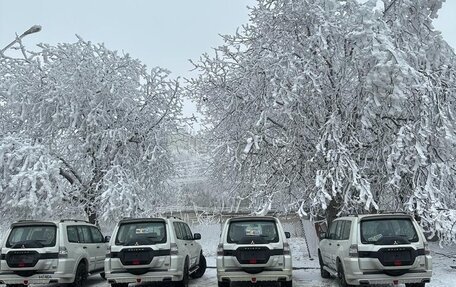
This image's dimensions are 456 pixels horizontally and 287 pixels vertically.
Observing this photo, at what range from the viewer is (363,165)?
596 inches

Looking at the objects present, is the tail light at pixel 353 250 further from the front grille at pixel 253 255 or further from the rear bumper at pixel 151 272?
the rear bumper at pixel 151 272

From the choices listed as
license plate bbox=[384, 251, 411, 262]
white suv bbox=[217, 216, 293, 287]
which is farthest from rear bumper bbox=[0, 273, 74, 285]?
license plate bbox=[384, 251, 411, 262]

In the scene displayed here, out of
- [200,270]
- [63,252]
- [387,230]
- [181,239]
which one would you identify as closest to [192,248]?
[181,239]

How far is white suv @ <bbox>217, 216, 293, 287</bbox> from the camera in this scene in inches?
388

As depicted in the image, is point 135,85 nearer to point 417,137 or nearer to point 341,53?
point 341,53

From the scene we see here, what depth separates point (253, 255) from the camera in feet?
32.4

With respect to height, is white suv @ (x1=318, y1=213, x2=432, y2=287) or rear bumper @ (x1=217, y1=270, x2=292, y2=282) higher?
white suv @ (x1=318, y1=213, x2=432, y2=287)

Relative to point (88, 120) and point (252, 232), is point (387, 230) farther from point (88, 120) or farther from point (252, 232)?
point (88, 120)

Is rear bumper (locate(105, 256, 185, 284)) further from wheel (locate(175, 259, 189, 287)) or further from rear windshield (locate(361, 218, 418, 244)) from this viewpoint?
rear windshield (locate(361, 218, 418, 244))

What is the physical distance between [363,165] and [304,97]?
2980mm

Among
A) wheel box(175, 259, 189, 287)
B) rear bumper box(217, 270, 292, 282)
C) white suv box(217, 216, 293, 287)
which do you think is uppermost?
white suv box(217, 216, 293, 287)

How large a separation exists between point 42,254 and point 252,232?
4.81 m

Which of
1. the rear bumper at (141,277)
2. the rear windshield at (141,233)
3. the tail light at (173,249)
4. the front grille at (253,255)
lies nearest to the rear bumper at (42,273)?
the rear bumper at (141,277)

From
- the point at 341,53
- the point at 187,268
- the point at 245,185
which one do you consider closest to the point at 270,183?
the point at 245,185
